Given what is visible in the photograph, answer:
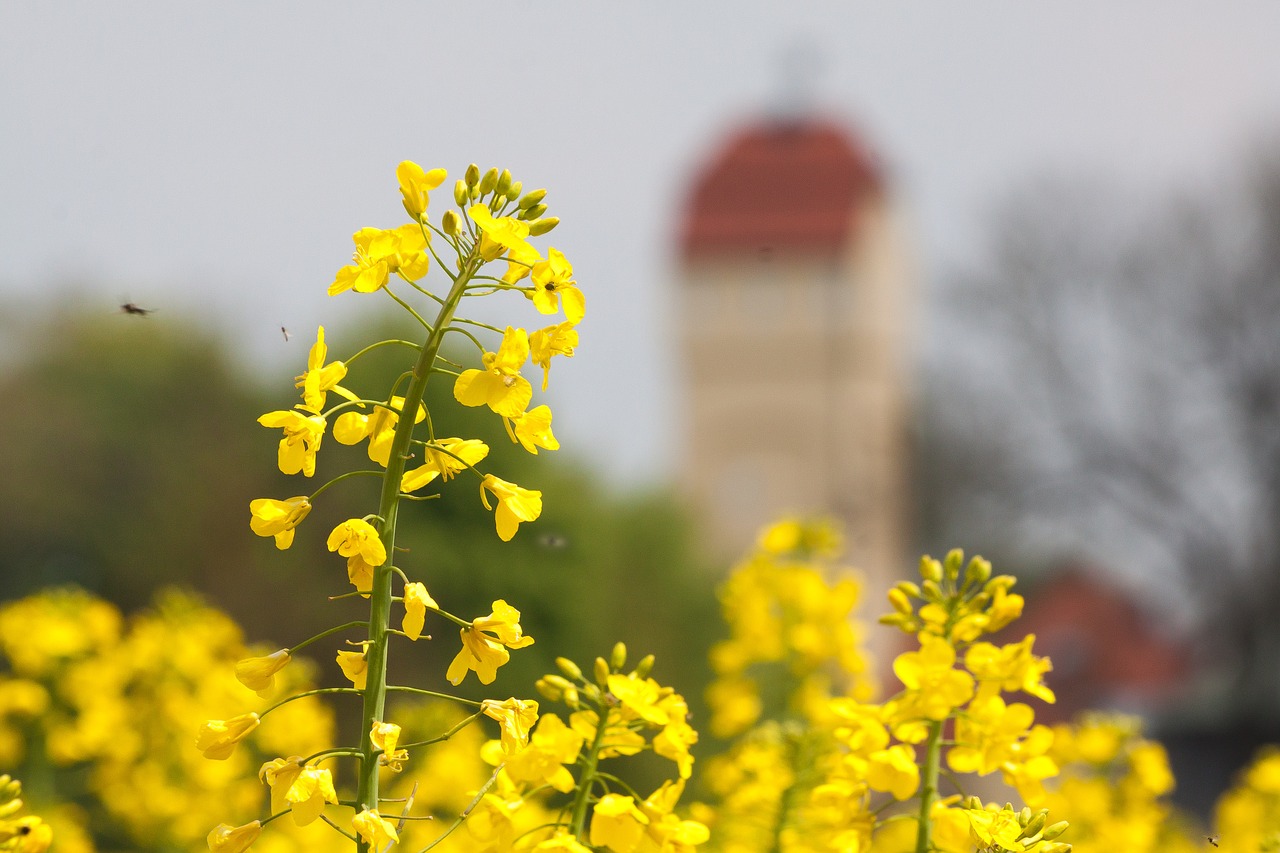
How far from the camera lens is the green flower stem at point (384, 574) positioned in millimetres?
1886

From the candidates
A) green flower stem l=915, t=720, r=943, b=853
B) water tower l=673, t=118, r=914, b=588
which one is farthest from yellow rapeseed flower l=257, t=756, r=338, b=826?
water tower l=673, t=118, r=914, b=588

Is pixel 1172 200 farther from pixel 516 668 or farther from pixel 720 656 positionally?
pixel 720 656

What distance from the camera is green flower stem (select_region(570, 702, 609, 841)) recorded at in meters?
2.02

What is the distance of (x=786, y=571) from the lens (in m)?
4.32

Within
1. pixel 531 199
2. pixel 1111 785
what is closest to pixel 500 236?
pixel 531 199

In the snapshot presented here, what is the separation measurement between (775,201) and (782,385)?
4844mm

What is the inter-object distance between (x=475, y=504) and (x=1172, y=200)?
57.5 feet

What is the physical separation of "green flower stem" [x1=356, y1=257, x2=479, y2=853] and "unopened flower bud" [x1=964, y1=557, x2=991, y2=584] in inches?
38.9

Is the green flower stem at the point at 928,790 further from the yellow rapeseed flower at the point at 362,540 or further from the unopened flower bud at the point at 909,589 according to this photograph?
the yellow rapeseed flower at the point at 362,540

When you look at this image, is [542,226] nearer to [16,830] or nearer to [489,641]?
[489,641]

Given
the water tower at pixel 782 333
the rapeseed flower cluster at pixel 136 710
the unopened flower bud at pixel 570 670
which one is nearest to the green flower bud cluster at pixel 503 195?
the unopened flower bud at pixel 570 670

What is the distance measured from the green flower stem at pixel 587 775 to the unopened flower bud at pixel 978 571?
699 mm

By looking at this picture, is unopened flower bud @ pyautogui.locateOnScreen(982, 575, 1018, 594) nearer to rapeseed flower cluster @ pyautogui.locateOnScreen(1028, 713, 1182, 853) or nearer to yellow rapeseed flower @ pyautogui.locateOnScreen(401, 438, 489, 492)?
yellow rapeseed flower @ pyautogui.locateOnScreen(401, 438, 489, 492)

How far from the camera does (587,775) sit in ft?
6.72
